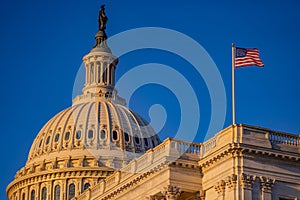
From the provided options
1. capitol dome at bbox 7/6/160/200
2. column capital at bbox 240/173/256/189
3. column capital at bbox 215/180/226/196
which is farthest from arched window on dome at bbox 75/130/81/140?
column capital at bbox 240/173/256/189

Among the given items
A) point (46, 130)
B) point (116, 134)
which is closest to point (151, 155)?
point (116, 134)

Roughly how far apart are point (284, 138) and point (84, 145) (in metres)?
82.0

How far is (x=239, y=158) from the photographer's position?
75438mm

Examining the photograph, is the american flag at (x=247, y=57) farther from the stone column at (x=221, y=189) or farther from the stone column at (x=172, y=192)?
the stone column at (x=172, y=192)

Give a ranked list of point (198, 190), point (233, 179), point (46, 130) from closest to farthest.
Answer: point (233, 179) → point (198, 190) → point (46, 130)

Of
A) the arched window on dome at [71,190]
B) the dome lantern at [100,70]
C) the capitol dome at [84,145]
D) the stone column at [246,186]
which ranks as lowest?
the stone column at [246,186]

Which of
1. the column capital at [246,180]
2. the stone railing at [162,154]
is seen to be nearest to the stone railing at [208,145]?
the stone railing at [162,154]

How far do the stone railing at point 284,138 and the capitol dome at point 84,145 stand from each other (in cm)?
7375

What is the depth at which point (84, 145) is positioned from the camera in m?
158

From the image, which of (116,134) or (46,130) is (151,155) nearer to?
(116,134)

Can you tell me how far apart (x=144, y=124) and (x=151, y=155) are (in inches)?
3118

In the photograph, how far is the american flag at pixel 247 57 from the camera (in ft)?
260

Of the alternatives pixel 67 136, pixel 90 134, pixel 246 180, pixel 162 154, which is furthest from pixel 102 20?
pixel 246 180

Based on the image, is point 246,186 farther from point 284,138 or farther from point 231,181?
point 284,138
